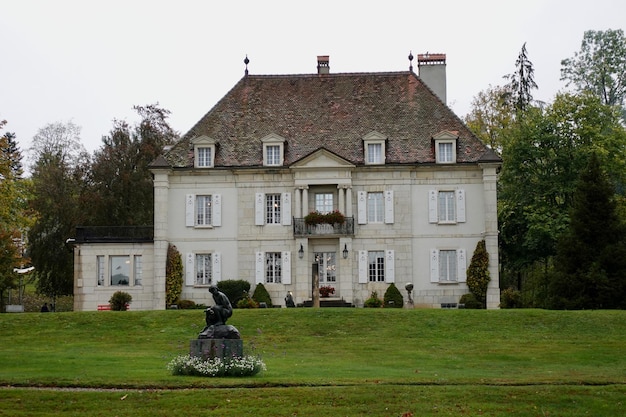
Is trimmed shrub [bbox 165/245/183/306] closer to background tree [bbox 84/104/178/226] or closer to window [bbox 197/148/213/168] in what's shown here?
window [bbox 197/148/213/168]

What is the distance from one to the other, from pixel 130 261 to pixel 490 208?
1657 cm

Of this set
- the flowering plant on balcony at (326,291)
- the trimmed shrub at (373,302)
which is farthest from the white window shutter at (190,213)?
the trimmed shrub at (373,302)

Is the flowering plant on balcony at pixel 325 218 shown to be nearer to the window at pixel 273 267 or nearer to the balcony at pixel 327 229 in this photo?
the balcony at pixel 327 229

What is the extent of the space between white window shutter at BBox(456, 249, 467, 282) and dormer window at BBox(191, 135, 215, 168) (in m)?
12.1

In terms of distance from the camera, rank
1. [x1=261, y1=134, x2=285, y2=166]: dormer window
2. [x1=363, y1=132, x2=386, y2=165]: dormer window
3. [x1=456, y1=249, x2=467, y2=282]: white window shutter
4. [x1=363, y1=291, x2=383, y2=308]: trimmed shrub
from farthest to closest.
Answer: [x1=261, y1=134, x2=285, y2=166]: dormer window < [x1=363, y1=132, x2=386, y2=165]: dormer window < [x1=456, y1=249, x2=467, y2=282]: white window shutter < [x1=363, y1=291, x2=383, y2=308]: trimmed shrub

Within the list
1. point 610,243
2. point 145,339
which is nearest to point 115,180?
point 145,339

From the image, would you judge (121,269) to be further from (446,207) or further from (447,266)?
(446,207)

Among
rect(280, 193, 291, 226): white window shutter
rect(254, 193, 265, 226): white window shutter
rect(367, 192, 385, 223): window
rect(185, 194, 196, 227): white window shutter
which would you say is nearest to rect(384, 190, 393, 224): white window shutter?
rect(367, 192, 385, 223): window

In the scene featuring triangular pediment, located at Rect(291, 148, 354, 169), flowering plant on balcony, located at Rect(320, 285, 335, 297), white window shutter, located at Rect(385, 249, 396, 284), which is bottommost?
flowering plant on balcony, located at Rect(320, 285, 335, 297)

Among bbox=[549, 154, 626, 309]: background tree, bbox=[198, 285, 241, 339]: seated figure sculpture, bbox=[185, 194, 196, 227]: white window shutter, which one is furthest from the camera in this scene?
bbox=[185, 194, 196, 227]: white window shutter

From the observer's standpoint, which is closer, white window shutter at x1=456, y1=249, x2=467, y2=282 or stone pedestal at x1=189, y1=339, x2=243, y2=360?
stone pedestal at x1=189, y1=339, x2=243, y2=360

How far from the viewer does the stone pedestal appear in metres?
21.6

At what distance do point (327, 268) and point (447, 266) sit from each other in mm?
5494

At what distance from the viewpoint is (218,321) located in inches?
871
